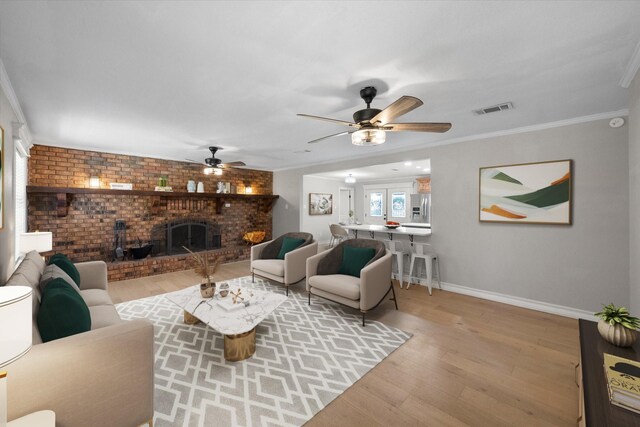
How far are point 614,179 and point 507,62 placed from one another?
7.44 feet

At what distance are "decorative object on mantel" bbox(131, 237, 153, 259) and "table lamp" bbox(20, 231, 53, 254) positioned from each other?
6.36 ft

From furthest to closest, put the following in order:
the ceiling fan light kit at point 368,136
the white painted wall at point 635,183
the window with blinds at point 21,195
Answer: the window with blinds at point 21,195, the ceiling fan light kit at point 368,136, the white painted wall at point 635,183

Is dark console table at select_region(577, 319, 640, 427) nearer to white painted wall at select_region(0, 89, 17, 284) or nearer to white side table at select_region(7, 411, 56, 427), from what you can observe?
white side table at select_region(7, 411, 56, 427)

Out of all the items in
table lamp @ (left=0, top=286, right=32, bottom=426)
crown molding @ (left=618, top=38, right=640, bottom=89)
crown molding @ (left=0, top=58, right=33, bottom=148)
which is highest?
crown molding @ (left=618, top=38, right=640, bottom=89)

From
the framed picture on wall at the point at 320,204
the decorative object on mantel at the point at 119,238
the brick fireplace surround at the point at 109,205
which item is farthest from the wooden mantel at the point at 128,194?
the framed picture on wall at the point at 320,204

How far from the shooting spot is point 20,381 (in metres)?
1.20

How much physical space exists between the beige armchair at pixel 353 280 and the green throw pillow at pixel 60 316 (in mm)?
2232

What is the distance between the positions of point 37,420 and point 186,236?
504cm

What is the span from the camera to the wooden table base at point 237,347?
2268 mm

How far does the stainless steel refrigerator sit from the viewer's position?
7.64 meters

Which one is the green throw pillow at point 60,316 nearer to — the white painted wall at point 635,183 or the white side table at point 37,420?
the white side table at point 37,420

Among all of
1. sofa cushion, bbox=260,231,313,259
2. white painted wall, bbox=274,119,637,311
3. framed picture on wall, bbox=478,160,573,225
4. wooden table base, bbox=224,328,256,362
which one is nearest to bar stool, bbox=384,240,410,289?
white painted wall, bbox=274,119,637,311

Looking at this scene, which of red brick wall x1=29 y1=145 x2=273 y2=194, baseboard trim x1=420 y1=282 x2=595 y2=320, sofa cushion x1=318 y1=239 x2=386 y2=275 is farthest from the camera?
red brick wall x1=29 y1=145 x2=273 y2=194

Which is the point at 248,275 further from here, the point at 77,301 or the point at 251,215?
the point at 77,301
